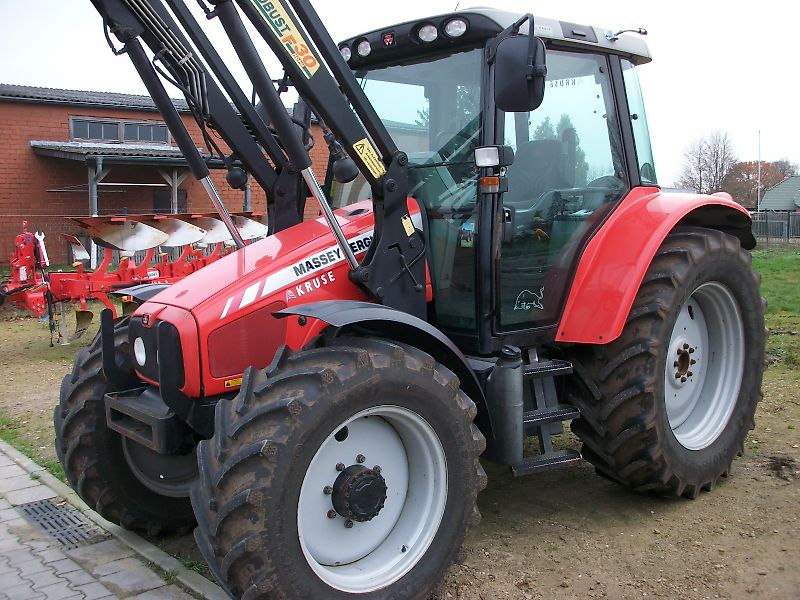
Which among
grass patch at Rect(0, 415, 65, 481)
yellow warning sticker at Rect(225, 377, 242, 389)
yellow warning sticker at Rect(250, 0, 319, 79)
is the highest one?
yellow warning sticker at Rect(250, 0, 319, 79)

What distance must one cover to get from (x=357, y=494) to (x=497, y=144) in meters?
1.76

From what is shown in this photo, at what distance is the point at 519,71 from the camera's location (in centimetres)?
335

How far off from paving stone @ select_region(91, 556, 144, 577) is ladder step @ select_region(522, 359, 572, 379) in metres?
2.14

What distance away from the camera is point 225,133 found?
4.04m

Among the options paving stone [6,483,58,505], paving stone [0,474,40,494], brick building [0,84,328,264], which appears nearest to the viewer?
paving stone [6,483,58,505]

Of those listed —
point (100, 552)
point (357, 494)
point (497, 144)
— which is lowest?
point (100, 552)

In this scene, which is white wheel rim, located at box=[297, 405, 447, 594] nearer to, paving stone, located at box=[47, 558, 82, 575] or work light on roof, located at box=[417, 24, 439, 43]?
paving stone, located at box=[47, 558, 82, 575]

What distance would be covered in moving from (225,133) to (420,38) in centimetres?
109

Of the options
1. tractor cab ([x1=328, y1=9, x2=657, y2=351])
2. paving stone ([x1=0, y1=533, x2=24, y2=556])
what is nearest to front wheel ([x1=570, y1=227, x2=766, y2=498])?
tractor cab ([x1=328, y1=9, x2=657, y2=351])

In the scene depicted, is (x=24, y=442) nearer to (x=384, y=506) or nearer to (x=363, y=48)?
(x=384, y=506)

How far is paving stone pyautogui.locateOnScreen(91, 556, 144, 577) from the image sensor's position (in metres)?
3.84

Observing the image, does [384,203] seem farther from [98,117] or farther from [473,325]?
[98,117]

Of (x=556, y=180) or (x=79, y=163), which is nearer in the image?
(x=556, y=180)

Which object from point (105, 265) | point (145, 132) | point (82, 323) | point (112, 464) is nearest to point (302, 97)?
point (112, 464)
